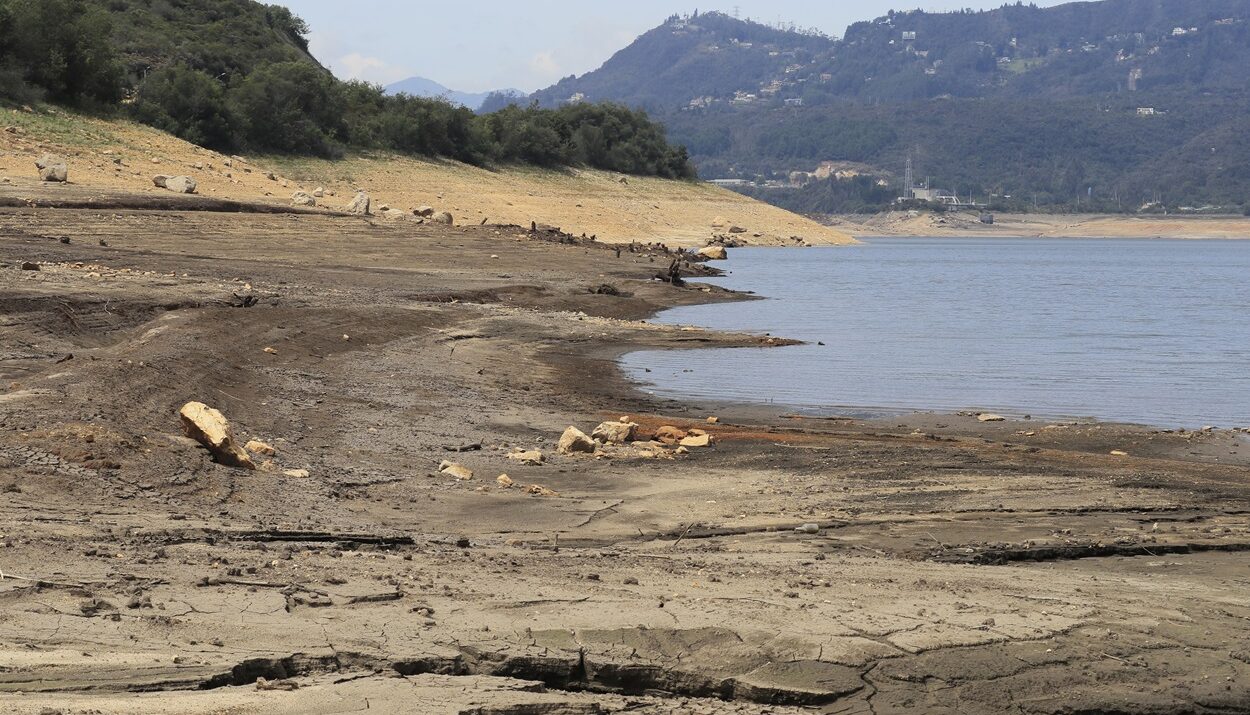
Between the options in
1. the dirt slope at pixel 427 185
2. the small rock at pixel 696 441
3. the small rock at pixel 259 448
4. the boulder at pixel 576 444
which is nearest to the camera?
the small rock at pixel 259 448

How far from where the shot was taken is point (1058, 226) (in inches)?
5999

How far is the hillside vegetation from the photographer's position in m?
39.9

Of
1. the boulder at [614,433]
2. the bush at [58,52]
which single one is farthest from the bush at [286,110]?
the boulder at [614,433]

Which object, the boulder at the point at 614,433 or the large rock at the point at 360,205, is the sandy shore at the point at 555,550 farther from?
the large rock at the point at 360,205

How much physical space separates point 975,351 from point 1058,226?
136409 mm

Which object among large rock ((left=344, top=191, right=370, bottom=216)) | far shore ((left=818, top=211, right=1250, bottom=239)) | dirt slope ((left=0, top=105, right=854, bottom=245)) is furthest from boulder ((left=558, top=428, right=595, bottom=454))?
far shore ((left=818, top=211, right=1250, bottom=239))

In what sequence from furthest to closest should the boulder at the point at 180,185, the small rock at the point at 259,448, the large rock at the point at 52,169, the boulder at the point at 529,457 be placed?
the boulder at the point at 180,185 < the large rock at the point at 52,169 < the boulder at the point at 529,457 < the small rock at the point at 259,448

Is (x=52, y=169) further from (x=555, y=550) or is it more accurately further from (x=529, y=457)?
(x=555, y=550)

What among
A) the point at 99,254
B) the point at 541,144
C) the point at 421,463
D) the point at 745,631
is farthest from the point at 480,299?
the point at 541,144

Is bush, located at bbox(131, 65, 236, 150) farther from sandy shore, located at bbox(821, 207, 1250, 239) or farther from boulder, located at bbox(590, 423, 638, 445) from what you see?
sandy shore, located at bbox(821, 207, 1250, 239)

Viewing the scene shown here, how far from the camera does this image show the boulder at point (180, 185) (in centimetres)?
3183

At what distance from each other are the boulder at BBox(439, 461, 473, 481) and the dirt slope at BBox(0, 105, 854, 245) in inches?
864

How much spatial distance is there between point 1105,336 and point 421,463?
1882cm

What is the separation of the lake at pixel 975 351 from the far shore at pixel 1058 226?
104821 mm
